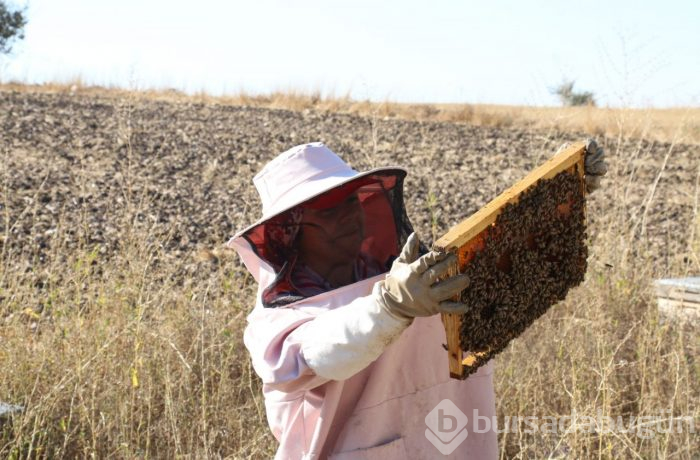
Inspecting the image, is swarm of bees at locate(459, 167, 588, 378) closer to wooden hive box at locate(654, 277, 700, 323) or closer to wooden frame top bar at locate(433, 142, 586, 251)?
wooden frame top bar at locate(433, 142, 586, 251)

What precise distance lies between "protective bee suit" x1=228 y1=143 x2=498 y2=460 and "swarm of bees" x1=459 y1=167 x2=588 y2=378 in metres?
0.24

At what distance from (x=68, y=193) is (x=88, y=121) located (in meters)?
4.52

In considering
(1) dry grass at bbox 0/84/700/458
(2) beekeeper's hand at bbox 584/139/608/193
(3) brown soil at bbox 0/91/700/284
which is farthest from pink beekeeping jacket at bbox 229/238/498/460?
(3) brown soil at bbox 0/91/700/284

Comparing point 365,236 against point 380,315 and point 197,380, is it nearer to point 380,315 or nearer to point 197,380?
point 380,315

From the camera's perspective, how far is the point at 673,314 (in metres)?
4.91

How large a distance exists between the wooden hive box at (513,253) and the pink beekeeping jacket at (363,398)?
162 mm

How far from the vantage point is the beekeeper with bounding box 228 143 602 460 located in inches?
89.7

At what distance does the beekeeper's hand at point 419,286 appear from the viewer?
188 centimetres

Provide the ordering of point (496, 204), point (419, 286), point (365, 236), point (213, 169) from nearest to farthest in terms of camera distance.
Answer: point (419, 286)
point (496, 204)
point (365, 236)
point (213, 169)

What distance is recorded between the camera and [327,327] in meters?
2.10

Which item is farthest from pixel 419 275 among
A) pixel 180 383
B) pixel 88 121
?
pixel 88 121

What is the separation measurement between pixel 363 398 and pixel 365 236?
51 centimetres

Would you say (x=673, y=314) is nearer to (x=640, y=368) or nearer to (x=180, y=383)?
(x=640, y=368)

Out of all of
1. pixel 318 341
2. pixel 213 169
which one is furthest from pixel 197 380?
pixel 213 169
